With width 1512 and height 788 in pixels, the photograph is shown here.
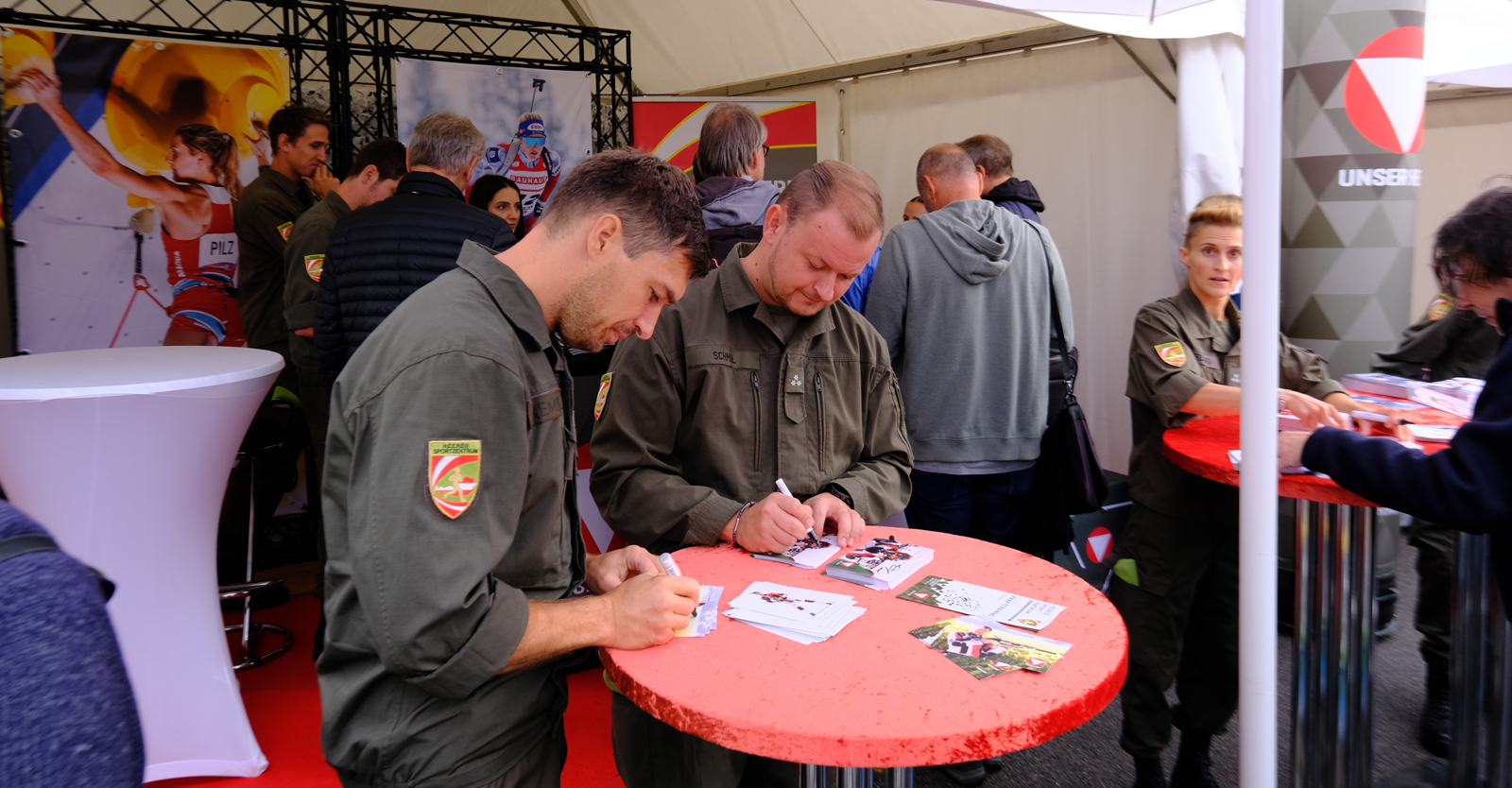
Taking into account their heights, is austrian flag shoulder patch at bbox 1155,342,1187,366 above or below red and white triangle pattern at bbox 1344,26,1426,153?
below

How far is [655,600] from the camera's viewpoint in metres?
1.34

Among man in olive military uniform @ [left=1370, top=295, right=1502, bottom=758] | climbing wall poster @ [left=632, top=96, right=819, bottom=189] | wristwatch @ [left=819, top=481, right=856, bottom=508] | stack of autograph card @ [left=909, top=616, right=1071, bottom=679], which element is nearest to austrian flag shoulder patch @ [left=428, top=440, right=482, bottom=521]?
stack of autograph card @ [left=909, top=616, right=1071, bottom=679]

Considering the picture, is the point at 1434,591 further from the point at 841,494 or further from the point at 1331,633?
the point at 841,494

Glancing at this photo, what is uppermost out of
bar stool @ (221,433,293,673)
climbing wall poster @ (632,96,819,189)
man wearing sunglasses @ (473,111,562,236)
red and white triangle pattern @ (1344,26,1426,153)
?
climbing wall poster @ (632,96,819,189)

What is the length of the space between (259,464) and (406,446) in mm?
3601

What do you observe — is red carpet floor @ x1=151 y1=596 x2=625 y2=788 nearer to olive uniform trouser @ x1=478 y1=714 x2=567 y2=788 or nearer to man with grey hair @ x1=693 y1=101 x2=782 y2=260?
olive uniform trouser @ x1=478 y1=714 x2=567 y2=788

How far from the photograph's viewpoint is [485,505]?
1142 mm

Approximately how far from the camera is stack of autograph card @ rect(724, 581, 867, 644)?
4.49 feet

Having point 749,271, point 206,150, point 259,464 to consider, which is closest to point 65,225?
point 206,150

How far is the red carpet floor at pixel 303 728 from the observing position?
2678 millimetres

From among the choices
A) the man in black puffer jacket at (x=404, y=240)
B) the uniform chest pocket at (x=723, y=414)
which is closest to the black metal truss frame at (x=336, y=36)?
the man in black puffer jacket at (x=404, y=240)

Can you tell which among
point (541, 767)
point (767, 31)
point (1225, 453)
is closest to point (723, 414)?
point (541, 767)

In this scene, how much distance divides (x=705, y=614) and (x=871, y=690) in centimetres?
34

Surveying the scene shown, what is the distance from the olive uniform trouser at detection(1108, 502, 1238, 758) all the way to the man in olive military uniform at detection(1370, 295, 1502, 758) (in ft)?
2.89
